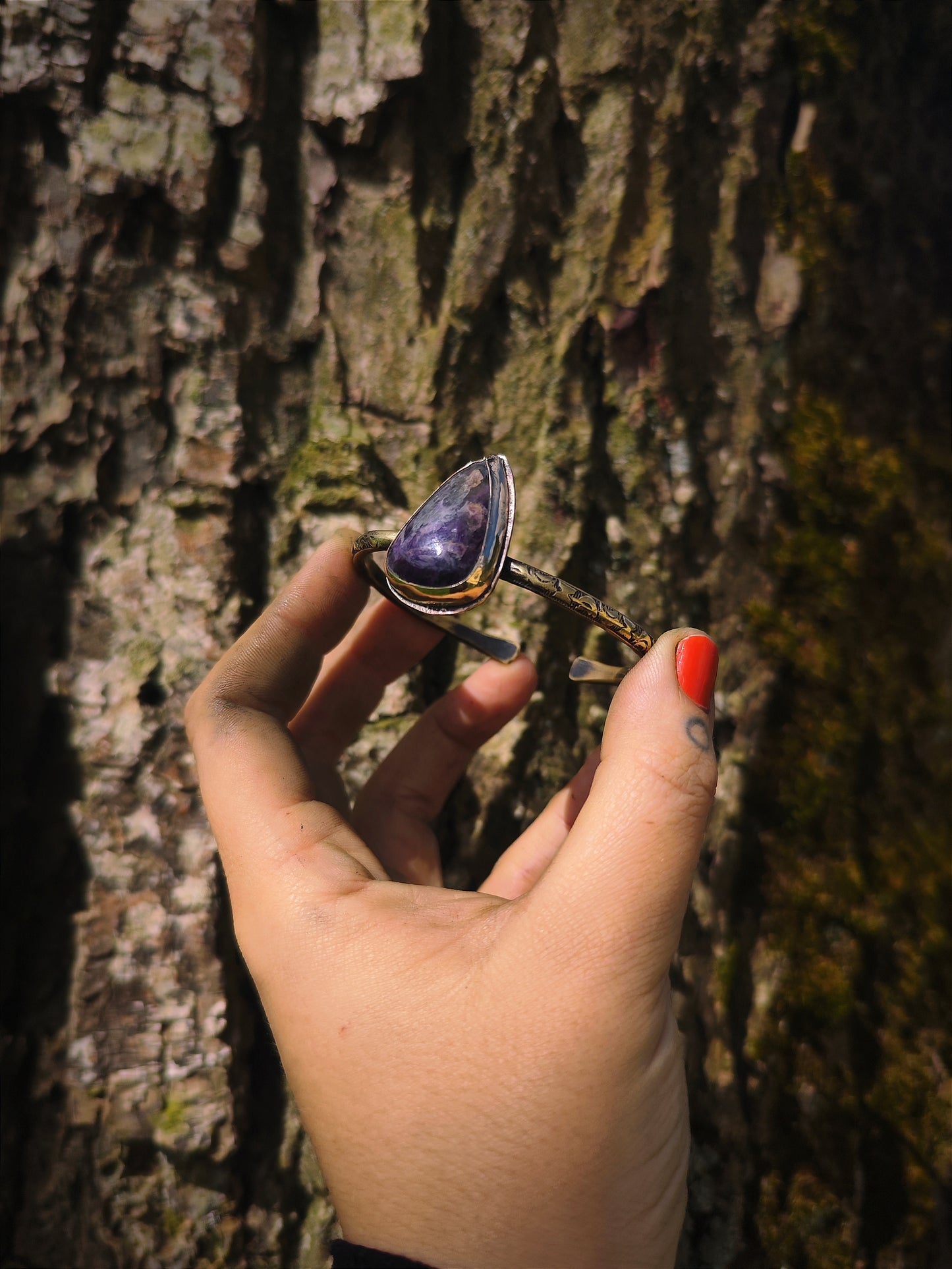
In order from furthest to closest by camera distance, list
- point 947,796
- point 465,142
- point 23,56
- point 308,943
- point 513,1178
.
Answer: point 947,796 → point 465,142 → point 23,56 → point 308,943 → point 513,1178

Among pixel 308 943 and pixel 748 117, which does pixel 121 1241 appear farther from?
pixel 748 117

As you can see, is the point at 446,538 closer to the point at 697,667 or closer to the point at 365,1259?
the point at 697,667

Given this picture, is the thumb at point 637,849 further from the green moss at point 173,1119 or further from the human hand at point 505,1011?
the green moss at point 173,1119

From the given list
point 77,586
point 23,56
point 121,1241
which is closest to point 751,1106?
point 121,1241

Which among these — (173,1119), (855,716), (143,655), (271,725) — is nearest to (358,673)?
(271,725)

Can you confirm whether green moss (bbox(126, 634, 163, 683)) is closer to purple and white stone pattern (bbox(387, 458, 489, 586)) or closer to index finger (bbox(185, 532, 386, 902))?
index finger (bbox(185, 532, 386, 902))

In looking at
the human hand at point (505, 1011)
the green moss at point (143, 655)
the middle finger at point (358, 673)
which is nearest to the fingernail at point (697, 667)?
the human hand at point (505, 1011)

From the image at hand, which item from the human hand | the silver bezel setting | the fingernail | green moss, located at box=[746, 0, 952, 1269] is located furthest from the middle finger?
green moss, located at box=[746, 0, 952, 1269]
